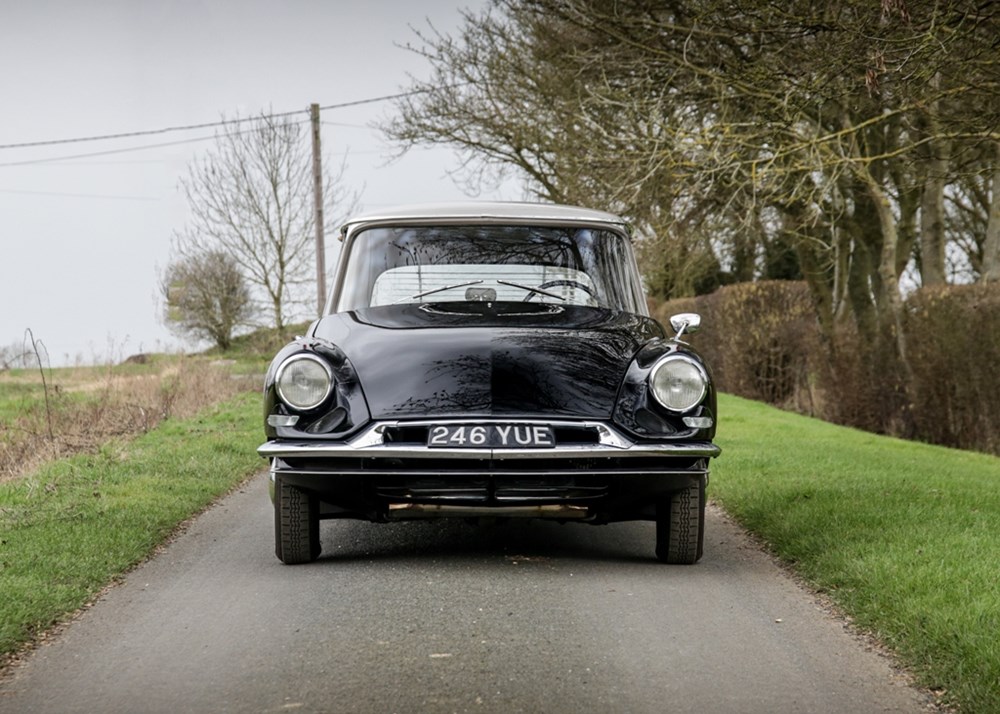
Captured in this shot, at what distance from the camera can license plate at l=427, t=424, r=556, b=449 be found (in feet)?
17.5

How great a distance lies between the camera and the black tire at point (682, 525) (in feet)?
18.7

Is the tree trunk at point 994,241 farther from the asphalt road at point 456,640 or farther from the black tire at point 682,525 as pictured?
the black tire at point 682,525

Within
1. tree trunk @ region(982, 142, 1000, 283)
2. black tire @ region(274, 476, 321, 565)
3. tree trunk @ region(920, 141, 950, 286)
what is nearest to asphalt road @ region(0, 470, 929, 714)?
black tire @ region(274, 476, 321, 565)

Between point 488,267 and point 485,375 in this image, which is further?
point 488,267

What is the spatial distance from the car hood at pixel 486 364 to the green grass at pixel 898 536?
1432mm

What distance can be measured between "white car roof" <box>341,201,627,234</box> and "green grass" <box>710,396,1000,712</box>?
2115 millimetres

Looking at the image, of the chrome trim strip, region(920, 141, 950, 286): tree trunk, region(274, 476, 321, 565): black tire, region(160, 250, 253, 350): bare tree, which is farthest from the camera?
region(160, 250, 253, 350): bare tree

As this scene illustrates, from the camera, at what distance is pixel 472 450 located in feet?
17.4

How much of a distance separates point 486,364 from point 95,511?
10.5 feet

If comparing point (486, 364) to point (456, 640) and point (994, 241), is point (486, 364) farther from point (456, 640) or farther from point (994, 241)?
point (994, 241)

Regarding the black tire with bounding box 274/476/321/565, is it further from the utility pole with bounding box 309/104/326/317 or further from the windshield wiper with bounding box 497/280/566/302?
the utility pole with bounding box 309/104/326/317

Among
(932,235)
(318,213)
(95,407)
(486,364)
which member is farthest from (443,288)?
(318,213)

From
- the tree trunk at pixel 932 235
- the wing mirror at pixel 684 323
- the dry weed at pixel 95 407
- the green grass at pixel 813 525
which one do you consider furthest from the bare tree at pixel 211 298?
the wing mirror at pixel 684 323

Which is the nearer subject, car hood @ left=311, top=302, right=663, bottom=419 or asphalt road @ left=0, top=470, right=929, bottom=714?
asphalt road @ left=0, top=470, right=929, bottom=714
